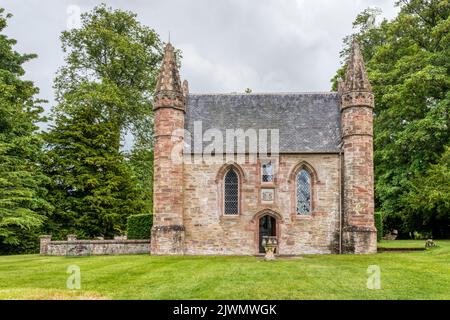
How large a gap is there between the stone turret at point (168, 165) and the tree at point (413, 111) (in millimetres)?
14827

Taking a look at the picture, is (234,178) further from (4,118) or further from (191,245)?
(4,118)

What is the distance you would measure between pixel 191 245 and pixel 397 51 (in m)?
21.4

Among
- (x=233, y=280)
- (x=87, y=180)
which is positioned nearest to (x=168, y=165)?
(x=87, y=180)

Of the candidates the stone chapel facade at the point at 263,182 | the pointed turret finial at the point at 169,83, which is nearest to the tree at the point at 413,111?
the stone chapel facade at the point at 263,182

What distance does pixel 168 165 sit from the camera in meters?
26.7

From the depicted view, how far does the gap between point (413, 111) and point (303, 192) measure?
11.2 m

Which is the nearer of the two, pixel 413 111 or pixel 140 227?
pixel 140 227

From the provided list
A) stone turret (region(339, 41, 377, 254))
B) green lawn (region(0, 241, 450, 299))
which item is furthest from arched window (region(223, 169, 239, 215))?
green lawn (region(0, 241, 450, 299))

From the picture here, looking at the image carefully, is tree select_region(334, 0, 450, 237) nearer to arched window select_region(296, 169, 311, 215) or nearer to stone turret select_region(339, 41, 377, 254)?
stone turret select_region(339, 41, 377, 254)

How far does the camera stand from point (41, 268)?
63.0ft

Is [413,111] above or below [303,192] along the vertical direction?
above

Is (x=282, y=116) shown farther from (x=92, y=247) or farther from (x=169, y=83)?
(x=92, y=247)

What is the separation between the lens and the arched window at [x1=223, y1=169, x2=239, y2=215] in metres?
27.5
